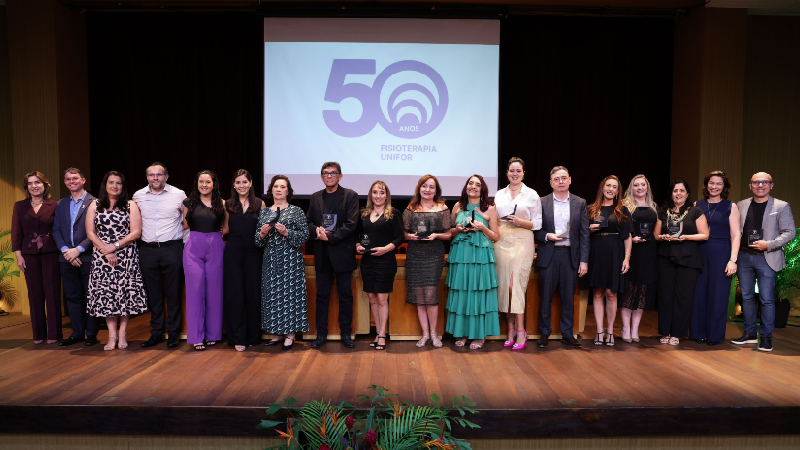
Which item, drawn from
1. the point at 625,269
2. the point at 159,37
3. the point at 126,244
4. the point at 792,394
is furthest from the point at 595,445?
the point at 159,37

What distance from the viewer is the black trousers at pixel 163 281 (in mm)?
3984

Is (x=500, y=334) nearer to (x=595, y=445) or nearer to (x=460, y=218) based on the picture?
(x=460, y=218)

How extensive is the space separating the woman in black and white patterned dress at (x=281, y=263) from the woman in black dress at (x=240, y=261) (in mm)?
93

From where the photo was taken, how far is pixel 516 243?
402cm

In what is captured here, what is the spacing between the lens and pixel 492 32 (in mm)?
5629

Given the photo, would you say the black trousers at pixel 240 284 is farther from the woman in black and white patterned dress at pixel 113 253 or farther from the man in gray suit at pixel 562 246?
the man in gray suit at pixel 562 246

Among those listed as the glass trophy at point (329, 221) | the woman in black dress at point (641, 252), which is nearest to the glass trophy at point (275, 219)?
the glass trophy at point (329, 221)

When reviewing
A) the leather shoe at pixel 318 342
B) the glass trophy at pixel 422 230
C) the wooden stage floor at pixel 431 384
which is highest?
the glass trophy at pixel 422 230

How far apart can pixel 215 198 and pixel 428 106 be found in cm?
284

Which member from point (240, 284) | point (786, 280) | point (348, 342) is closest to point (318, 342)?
point (348, 342)

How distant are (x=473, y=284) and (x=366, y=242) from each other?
993mm

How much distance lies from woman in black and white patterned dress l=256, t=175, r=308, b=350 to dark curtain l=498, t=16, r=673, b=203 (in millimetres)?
3277

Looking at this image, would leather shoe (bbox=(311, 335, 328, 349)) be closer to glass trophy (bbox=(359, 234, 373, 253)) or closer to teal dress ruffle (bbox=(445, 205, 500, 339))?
glass trophy (bbox=(359, 234, 373, 253))

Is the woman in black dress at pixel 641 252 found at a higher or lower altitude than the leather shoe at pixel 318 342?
higher
